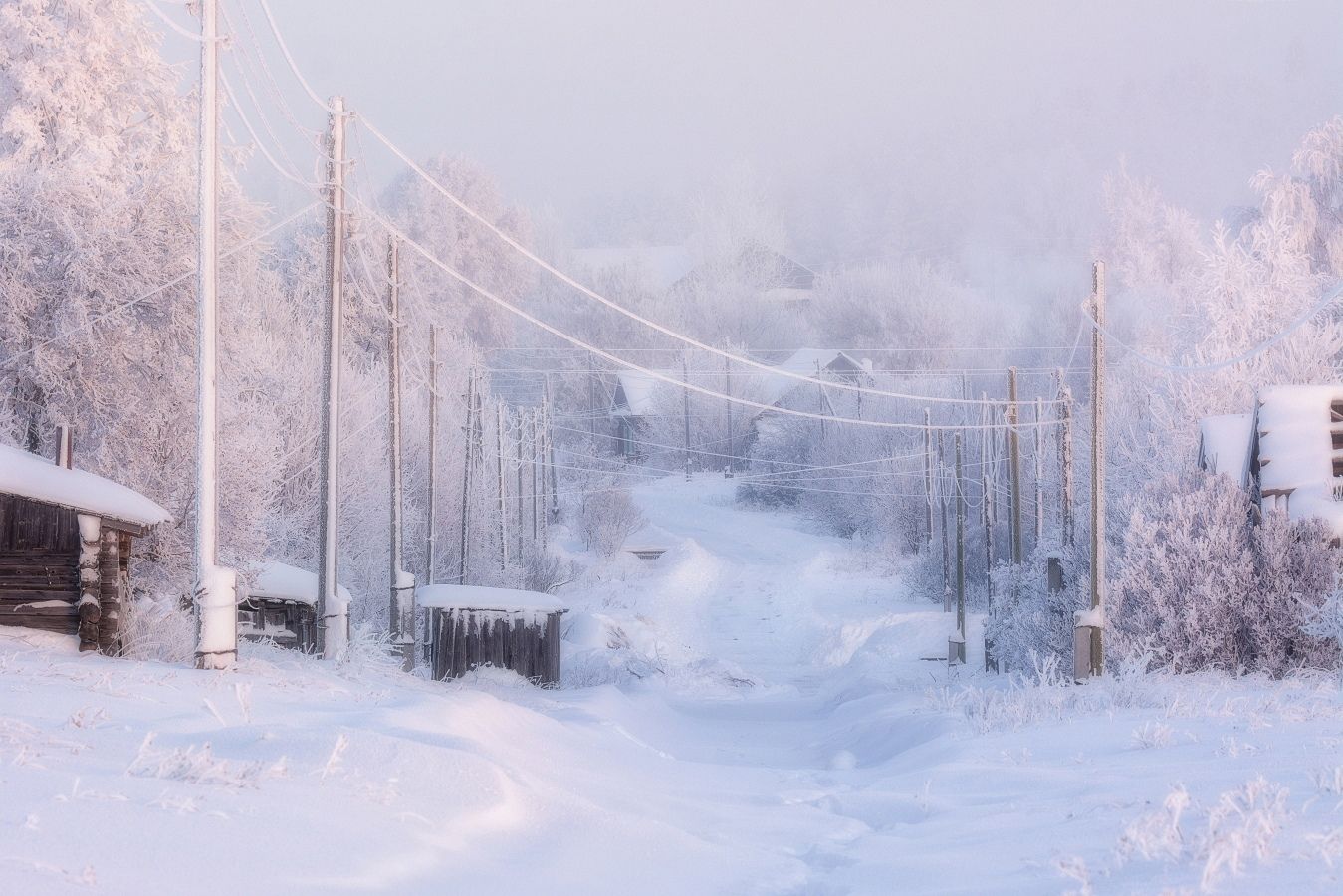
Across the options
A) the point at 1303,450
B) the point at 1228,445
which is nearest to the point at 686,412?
the point at 1228,445

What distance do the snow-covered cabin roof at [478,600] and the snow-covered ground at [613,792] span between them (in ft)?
25.3

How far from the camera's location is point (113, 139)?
21.2 metres

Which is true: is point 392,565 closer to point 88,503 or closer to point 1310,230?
point 88,503

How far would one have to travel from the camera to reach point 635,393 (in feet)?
228

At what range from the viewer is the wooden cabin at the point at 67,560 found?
48.3 ft

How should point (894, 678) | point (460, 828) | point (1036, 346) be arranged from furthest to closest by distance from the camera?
1. point (1036, 346)
2. point (894, 678)
3. point (460, 828)

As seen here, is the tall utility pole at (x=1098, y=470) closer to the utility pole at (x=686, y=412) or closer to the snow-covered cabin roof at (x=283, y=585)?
the snow-covered cabin roof at (x=283, y=585)

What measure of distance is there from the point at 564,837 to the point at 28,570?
1092 centimetres

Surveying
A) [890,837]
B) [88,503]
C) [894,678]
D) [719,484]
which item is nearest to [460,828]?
[890,837]

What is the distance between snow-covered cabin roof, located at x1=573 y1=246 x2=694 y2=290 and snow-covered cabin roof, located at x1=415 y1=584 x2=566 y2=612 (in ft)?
187

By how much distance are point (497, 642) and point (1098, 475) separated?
43.0 feet

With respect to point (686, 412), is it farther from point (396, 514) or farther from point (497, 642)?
point (396, 514)

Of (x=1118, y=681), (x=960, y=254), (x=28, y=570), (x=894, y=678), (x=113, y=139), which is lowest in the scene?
(x=894, y=678)

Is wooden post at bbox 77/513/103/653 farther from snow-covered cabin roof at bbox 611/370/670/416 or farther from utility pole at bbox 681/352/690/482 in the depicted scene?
snow-covered cabin roof at bbox 611/370/670/416
